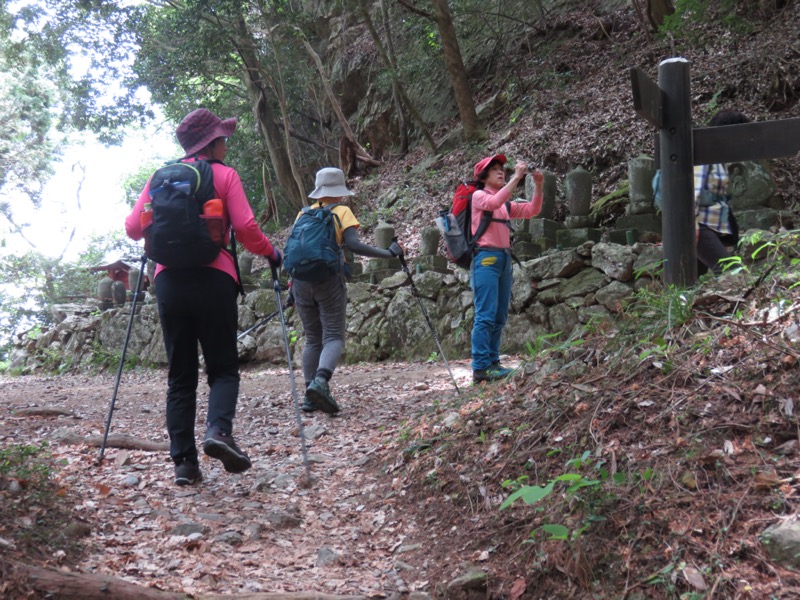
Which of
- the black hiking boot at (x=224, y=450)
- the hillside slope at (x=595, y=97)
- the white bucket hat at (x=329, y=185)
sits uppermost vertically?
the hillside slope at (x=595, y=97)

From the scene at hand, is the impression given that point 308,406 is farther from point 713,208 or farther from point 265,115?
point 265,115

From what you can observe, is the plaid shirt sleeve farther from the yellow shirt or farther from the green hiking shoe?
the green hiking shoe

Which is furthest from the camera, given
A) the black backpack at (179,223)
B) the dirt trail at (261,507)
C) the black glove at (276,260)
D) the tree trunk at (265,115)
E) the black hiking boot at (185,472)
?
the tree trunk at (265,115)

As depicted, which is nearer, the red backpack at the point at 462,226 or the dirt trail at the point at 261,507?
the dirt trail at the point at 261,507

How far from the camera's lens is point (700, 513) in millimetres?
2295

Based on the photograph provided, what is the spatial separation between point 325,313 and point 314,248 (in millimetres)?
612

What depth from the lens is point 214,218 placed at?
3695mm

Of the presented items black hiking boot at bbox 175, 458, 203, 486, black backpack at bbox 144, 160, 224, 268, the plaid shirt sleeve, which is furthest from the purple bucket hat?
the plaid shirt sleeve

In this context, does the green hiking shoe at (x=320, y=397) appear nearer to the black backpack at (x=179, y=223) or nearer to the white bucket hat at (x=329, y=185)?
the white bucket hat at (x=329, y=185)

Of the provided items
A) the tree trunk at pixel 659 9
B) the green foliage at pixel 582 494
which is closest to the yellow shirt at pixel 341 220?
the green foliage at pixel 582 494

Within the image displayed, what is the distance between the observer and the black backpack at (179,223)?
11.8 feet

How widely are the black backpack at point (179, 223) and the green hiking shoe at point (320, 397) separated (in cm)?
214

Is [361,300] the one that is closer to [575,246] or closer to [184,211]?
[575,246]

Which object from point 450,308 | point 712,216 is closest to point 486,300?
point 712,216
